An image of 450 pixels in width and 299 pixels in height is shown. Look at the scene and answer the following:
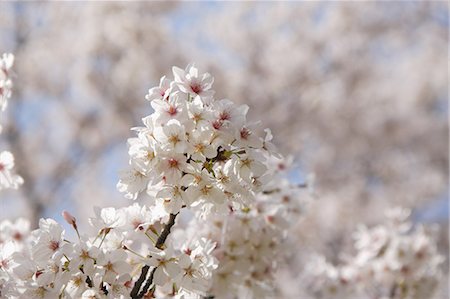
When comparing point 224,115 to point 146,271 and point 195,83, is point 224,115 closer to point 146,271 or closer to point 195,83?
point 195,83

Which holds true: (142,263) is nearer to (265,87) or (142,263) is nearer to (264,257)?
(264,257)

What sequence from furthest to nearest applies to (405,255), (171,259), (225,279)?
(405,255)
(225,279)
(171,259)

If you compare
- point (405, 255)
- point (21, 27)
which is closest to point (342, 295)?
point (405, 255)

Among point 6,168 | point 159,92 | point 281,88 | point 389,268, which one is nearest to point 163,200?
point 159,92

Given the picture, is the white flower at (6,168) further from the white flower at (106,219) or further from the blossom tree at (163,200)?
the white flower at (106,219)

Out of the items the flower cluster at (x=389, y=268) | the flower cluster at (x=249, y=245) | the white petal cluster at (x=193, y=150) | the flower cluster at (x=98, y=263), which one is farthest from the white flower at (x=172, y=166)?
the flower cluster at (x=389, y=268)

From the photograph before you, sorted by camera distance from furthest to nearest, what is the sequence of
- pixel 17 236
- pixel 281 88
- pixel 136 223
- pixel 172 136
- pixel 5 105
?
1. pixel 281 88
2. pixel 17 236
3. pixel 5 105
4. pixel 136 223
5. pixel 172 136

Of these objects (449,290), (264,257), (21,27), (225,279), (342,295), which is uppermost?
(21,27)
